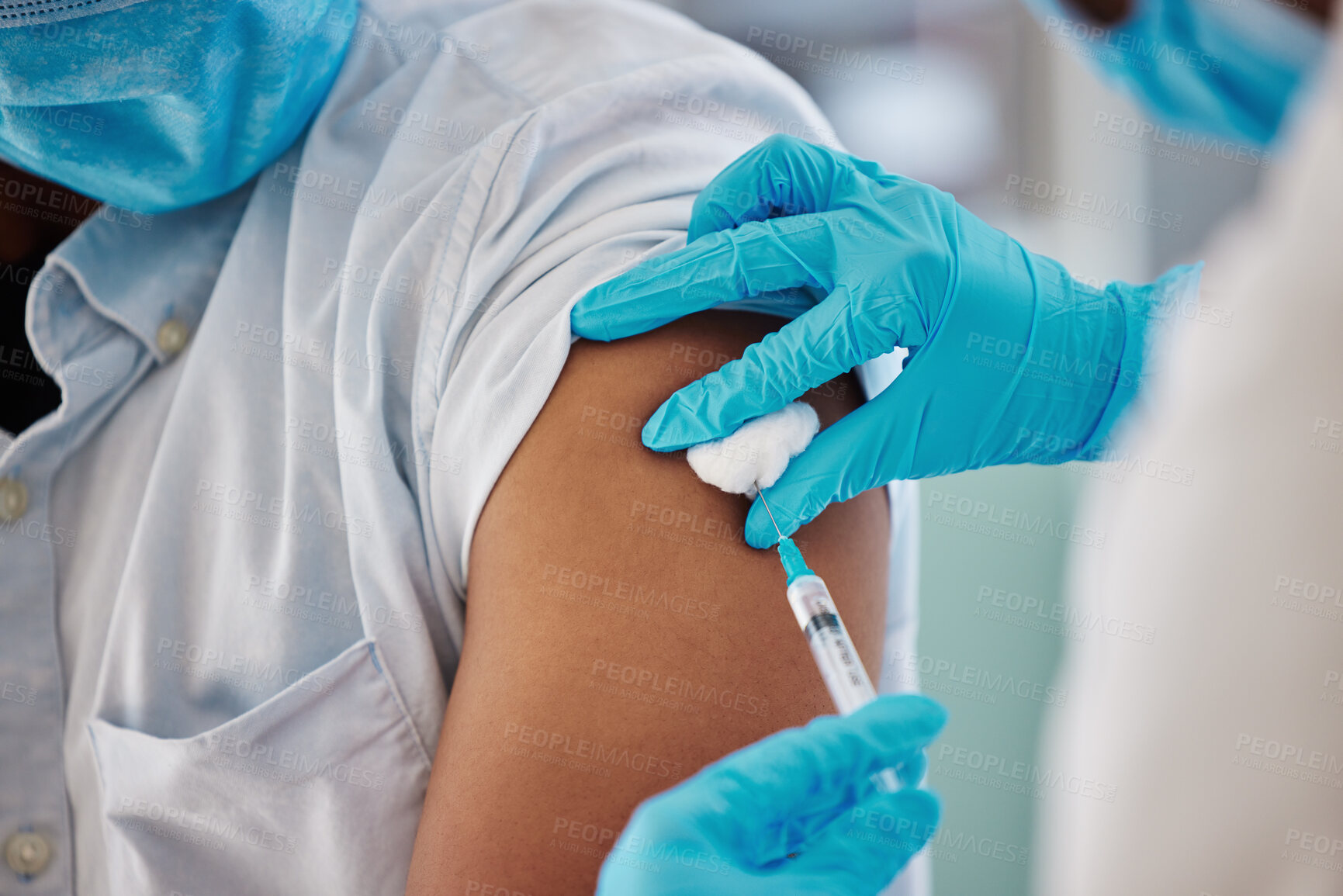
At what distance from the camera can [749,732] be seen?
796 millimetres

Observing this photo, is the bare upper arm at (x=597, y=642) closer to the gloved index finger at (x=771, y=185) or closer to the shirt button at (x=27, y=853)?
the gloved index finger at (x=771, y=185)

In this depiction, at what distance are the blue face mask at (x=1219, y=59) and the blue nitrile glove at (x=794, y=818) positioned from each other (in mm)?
1331

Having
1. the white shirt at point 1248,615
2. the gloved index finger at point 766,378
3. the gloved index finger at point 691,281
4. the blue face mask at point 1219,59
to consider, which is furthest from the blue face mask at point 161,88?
the blue face mask at point 1219,59

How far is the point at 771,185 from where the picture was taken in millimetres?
928

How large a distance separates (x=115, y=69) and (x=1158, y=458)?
101cm

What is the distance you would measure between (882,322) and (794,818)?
0.47 m

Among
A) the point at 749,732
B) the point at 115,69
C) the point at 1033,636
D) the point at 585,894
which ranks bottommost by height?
the point at 1033,636

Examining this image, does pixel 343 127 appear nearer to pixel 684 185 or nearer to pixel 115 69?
pixel 115 69

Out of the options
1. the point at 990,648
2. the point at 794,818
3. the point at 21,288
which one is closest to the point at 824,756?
the point at 794,818

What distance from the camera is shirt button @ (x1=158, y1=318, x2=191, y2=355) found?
3.36ft

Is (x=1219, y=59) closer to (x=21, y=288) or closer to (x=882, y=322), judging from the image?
(x=882, y=322)

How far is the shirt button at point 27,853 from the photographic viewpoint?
917 mm

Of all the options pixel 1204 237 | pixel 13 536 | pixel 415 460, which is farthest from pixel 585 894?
pixel 1204 237

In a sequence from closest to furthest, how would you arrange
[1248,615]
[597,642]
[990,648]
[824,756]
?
[1248,615]
[824,756]
[597,642]
[990,648]
